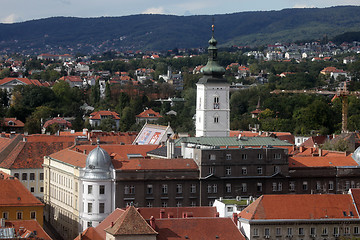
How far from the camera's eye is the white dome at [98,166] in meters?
84.9

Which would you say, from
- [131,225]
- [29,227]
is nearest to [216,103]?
[29,227]

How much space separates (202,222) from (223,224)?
1.53 m

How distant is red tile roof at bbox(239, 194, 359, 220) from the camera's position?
71.7 metres

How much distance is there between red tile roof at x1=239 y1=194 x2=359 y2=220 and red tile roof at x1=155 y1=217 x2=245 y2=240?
1.79 m

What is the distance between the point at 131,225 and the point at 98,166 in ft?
60.5

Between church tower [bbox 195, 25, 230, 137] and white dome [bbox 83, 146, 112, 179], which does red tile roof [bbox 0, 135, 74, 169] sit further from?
white dome [bbox 83, 146, 112, 179]

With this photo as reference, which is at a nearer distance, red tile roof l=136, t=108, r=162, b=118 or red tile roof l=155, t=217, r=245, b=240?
red tile roof l=155, t=217, r=245, b=240

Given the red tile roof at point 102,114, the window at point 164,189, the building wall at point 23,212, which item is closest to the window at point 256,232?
the window at point 164,189

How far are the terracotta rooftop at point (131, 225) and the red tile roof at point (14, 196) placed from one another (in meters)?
16.0

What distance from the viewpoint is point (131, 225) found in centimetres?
6725

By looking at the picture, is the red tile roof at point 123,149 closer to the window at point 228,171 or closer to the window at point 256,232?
the window at point 228,171

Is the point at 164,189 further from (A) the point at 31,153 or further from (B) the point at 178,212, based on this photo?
(A) the point at 31,153

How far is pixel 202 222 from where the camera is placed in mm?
69625

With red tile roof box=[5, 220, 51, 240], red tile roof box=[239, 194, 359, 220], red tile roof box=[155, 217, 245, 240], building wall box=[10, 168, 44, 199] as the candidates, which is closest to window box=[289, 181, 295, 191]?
red tile roof box=[239, 194, 359, 220]
